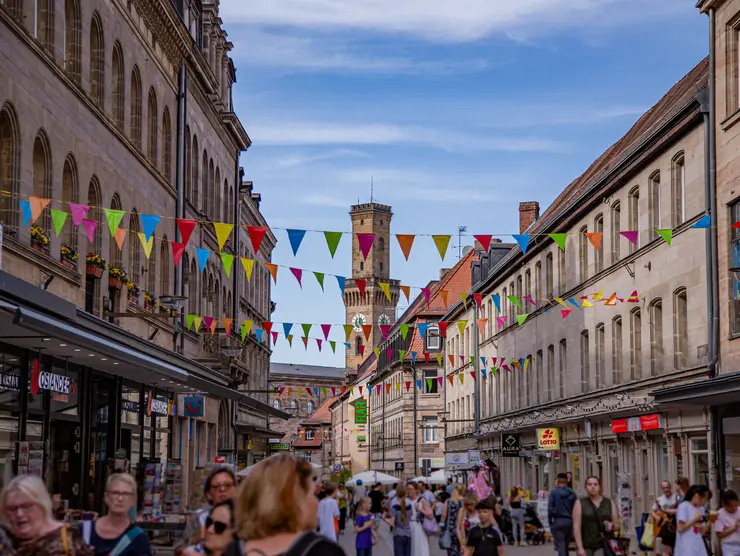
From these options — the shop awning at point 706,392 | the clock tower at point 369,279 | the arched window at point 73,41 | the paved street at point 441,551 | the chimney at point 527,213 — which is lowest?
the paved street at point 441,551

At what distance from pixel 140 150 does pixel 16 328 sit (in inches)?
545

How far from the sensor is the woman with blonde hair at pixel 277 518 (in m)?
4.66

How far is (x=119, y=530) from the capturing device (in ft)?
25.7

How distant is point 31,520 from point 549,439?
1446 inches

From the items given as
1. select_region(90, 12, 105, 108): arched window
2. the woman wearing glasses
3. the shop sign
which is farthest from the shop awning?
the woman wearing glasses

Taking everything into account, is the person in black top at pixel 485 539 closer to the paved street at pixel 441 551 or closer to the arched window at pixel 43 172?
the arched window at pixel 43 172

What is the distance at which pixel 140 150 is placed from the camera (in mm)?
32875

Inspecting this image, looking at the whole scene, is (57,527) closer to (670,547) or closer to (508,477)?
(670,547)

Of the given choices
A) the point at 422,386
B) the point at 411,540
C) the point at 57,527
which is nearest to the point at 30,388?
the point at 411,540

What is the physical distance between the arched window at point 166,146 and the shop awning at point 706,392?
15.2 meters

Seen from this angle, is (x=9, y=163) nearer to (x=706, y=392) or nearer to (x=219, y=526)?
(x=706, y=392)

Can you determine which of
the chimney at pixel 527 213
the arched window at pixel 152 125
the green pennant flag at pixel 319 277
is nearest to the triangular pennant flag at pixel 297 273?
the green pennant flag at pixel 319 277

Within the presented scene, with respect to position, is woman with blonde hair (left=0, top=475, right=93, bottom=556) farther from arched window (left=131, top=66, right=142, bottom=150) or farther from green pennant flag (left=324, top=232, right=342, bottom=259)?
arched window (left=131, top=66, right=142, bottom=150)

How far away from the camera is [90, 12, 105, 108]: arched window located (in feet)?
93.6
